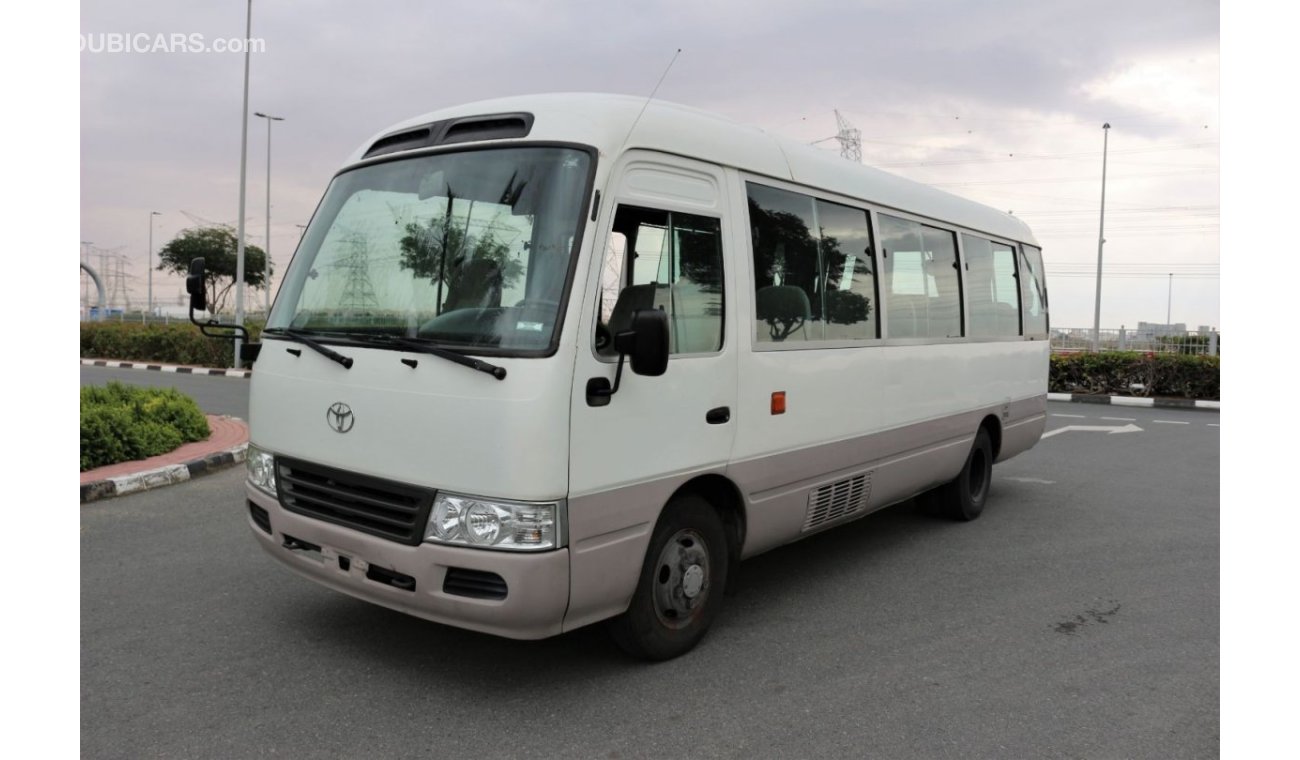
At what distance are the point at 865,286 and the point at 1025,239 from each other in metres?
3.61

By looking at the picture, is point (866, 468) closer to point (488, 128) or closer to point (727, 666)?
point (727, 666)

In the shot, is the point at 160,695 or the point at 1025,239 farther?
the point at 1025,239

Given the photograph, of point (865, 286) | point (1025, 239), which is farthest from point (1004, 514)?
point (865, 286)

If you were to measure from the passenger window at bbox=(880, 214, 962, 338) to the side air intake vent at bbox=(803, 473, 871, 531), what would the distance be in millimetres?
992

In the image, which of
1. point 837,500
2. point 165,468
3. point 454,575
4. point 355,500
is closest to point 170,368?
point 165,468

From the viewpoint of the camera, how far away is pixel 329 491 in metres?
3.99

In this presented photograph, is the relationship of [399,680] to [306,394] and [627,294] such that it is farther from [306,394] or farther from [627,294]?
[627,294]

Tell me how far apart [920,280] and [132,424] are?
727 centimetres

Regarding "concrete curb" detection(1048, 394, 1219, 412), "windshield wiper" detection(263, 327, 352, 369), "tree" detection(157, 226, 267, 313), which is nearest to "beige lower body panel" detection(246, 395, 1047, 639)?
"windshield wiper" detection(263, 327, 352, 369)

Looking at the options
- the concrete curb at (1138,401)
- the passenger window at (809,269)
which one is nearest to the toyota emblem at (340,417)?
the passenger window at (809,269)

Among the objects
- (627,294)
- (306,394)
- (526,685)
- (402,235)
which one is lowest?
(526,685)

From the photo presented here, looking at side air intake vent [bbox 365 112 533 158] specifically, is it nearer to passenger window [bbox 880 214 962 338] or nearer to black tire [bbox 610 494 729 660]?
black tire [bbox 610 494 729 660]

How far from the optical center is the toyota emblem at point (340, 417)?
389 cm

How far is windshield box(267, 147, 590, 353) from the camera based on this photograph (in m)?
3.68
